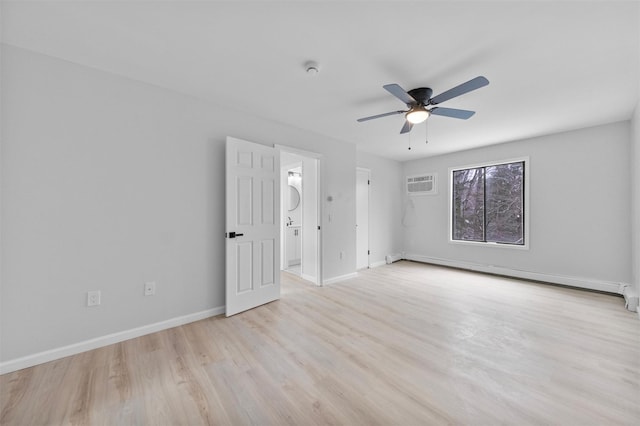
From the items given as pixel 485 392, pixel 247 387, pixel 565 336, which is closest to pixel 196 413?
pixel 247 387

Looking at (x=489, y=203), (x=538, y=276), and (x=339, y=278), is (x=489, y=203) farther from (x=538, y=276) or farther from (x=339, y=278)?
(x=339, y=278)

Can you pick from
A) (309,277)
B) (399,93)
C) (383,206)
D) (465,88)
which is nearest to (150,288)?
(309,277)

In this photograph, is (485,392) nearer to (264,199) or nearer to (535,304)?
(535,304)

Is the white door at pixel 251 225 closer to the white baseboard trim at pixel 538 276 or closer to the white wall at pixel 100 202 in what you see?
the white wall at pixel 100 202

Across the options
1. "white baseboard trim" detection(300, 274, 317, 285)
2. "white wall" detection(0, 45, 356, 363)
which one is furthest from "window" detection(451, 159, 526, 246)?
"white wall" detection(0, 45, 356, 363)

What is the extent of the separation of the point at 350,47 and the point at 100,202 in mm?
2561

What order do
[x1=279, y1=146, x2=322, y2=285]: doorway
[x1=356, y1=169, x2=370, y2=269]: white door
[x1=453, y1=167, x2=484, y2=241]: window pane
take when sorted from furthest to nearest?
[x1=356, y1=169, x2=370, y2=269]: white door, [x1=453, y1=167, x2=484, y2=241]: window pane, [x1=279, y1=146, x2=322, y2=285]: doorway

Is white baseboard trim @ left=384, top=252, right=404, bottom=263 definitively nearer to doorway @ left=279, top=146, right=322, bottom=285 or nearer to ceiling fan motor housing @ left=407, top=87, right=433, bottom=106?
doorway @ left=279, top=146, right=322, bottom=285

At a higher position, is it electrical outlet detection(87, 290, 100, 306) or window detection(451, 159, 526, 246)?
window detection(451, 159, 526, 246)

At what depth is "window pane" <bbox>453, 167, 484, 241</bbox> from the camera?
502 cm

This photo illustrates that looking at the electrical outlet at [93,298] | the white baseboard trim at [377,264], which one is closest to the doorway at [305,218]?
the white baseboard trim at [377,264]

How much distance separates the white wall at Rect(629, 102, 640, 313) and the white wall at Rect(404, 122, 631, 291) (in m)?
0.16

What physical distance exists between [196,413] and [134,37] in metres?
2.64

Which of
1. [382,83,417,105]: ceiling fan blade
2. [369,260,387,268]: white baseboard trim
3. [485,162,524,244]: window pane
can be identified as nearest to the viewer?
[382,83,417,105]: ceiling fan blade
